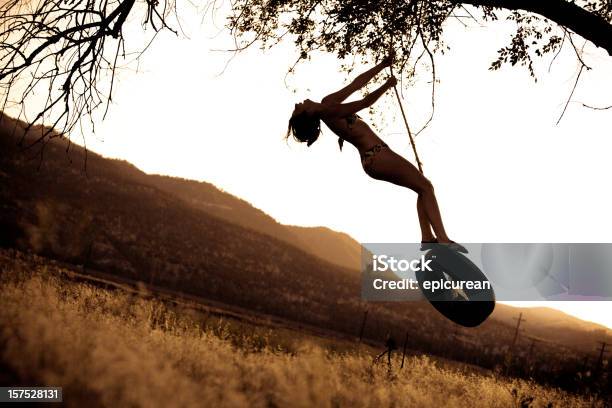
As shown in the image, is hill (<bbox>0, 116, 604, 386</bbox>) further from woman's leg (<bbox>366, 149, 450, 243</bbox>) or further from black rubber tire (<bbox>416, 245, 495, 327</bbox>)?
black rubber tire (<bbox>416, 245, 495, 327</bbox>)

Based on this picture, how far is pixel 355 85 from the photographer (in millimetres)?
4625

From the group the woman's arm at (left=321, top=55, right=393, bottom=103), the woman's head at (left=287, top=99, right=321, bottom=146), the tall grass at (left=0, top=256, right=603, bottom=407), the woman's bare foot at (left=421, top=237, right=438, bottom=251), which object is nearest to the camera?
the tall grass at (left=0, top=256, right=603, bottom=407)

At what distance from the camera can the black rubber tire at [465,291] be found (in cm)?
462

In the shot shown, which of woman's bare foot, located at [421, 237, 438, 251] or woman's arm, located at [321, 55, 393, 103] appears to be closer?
woman's arm, located at [321, 55, 393, 103]

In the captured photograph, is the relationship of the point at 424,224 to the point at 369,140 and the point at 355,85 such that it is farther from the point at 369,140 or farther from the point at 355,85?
the point at 355,85

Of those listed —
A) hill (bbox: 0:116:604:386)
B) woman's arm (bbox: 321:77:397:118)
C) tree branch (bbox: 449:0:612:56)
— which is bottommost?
hill (bbox: 0:116:604:386)

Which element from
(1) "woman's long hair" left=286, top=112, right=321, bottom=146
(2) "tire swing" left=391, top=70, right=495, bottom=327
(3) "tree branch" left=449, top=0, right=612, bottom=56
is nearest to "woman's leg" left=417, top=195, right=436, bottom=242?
(2) "tire swing" left=391, top=70, right=495, bottom=327

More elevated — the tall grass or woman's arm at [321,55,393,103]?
woman's arm at [321,55,393,103]

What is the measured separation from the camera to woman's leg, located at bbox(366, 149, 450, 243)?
4.62 meters

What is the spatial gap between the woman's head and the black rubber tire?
1.82m

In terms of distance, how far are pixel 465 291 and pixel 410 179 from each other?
1.30 metres

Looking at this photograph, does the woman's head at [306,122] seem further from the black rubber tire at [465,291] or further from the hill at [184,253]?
the hill at [184,253]

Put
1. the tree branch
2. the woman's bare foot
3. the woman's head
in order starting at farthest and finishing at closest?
1. the woman's bare foot
2. the woman's head
3. the tree branch

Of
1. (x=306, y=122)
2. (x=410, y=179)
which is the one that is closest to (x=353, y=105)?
(x=306, y=122)
